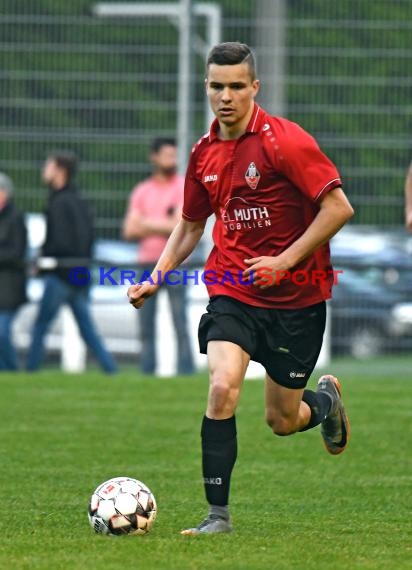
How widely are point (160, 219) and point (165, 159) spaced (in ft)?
1.92

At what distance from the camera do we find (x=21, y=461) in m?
9.75

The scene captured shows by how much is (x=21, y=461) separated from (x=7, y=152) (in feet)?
25.2

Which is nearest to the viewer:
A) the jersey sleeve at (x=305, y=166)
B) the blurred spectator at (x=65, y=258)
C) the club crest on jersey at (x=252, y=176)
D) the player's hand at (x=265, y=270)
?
the player's hand at (x=265, y=270)

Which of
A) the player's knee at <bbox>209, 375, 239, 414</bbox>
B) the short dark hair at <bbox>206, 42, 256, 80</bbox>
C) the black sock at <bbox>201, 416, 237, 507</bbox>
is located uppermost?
the short dark hair at <bbox>206, 42, 256, 80</bbox>

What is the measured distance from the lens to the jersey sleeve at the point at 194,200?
758 cm

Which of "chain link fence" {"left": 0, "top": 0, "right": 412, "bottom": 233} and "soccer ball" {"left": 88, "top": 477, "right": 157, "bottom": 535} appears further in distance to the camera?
"chain link fence" {"left": 0, "top": 0, "right": 412, "bottom": 233}

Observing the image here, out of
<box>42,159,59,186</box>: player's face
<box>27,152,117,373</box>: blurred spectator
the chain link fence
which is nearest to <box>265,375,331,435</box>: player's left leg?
<box>27,152,117,373</box>: blurred spectator

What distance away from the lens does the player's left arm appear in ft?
23.2

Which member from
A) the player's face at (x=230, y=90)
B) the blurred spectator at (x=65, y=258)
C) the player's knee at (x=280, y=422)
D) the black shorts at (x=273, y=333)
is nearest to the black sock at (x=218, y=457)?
the black shorts at (x=273, y=333)

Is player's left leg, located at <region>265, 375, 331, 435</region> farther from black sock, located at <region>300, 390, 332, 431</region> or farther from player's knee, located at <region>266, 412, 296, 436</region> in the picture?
black sock, located at <region>300, 390, 332, 431</region>

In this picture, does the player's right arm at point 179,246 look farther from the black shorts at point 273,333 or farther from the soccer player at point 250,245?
the black shorts at point 273,333

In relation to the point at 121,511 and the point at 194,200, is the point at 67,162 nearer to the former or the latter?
the point at 194,200

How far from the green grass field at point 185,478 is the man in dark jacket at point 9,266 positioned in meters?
1.16

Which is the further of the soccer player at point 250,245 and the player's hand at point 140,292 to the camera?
the player's hand at point 140,292
